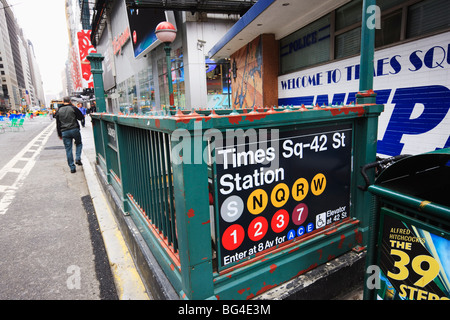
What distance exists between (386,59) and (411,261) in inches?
191

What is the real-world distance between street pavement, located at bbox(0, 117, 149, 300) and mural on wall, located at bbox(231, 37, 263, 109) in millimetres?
5886

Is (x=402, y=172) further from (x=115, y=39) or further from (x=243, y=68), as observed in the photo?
(x=115, y=39)

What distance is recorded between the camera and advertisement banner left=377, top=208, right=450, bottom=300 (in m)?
1.25

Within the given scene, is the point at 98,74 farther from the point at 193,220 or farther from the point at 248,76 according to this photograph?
the point at 193,220

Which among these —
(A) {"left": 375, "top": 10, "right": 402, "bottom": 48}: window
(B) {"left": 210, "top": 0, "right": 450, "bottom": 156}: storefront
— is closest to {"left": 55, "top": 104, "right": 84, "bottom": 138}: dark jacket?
(B) {"left": 210, "top": 0, "right": 450, "bottom": 156}: storefront

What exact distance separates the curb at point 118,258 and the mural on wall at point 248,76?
229 inches

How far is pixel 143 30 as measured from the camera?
16922 mm

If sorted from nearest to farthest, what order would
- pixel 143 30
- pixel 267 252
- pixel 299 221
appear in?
pixel 267 252 → pixel 299 221 → pixel 143 30

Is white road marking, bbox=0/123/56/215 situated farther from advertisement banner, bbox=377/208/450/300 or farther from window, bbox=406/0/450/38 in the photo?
window, bbox=406/0/450/38

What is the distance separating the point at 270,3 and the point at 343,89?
8.72ft

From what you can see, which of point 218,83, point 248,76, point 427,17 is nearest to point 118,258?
point 427,17

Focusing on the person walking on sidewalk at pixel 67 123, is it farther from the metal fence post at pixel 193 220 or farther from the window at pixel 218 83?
the window at pixel 218 83

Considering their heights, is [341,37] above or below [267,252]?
above
